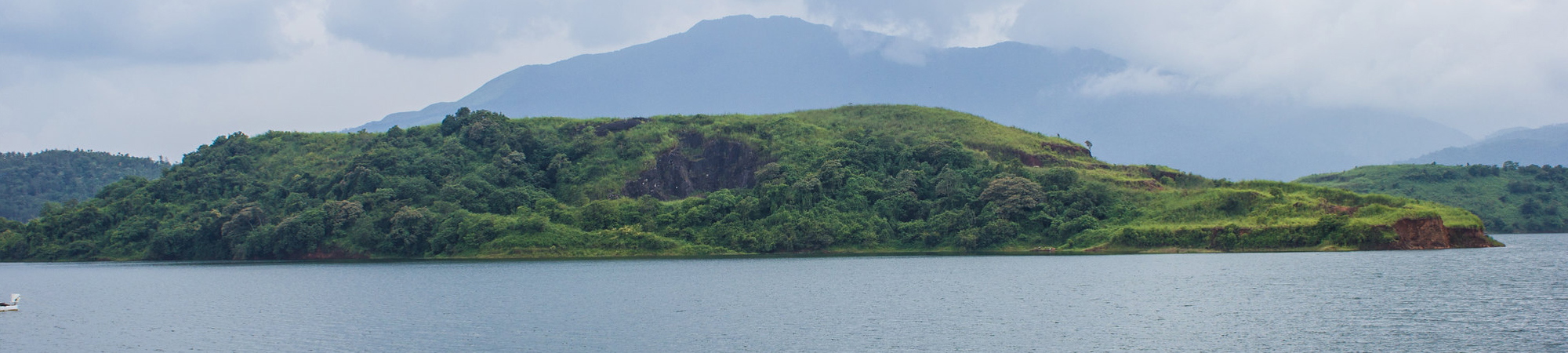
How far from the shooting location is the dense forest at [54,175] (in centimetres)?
16350

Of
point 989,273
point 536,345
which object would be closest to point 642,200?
point 989,273

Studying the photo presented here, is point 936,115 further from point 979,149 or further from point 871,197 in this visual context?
point 871,197

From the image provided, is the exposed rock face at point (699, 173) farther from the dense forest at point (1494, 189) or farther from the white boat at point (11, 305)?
the dense forest at point (1494, 189)

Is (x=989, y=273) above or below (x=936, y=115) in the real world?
below

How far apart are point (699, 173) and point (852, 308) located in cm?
7146

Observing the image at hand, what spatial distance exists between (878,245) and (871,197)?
7.92m

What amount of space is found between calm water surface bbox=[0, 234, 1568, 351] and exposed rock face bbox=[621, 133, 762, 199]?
39.6m

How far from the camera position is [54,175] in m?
176

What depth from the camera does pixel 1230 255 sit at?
7781 cm

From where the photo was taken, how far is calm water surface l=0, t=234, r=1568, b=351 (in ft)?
117

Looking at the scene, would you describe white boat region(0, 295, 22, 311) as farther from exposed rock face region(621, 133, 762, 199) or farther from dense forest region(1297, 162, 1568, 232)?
dense forest region(1297, 162, 1568, 232)

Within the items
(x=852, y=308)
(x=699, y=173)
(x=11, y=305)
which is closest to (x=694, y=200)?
(x=699, y=173)

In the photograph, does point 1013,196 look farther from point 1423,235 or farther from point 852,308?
point 852,308

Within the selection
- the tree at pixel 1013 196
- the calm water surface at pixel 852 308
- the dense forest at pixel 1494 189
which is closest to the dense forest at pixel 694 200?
the tree at pixel 1013 196
